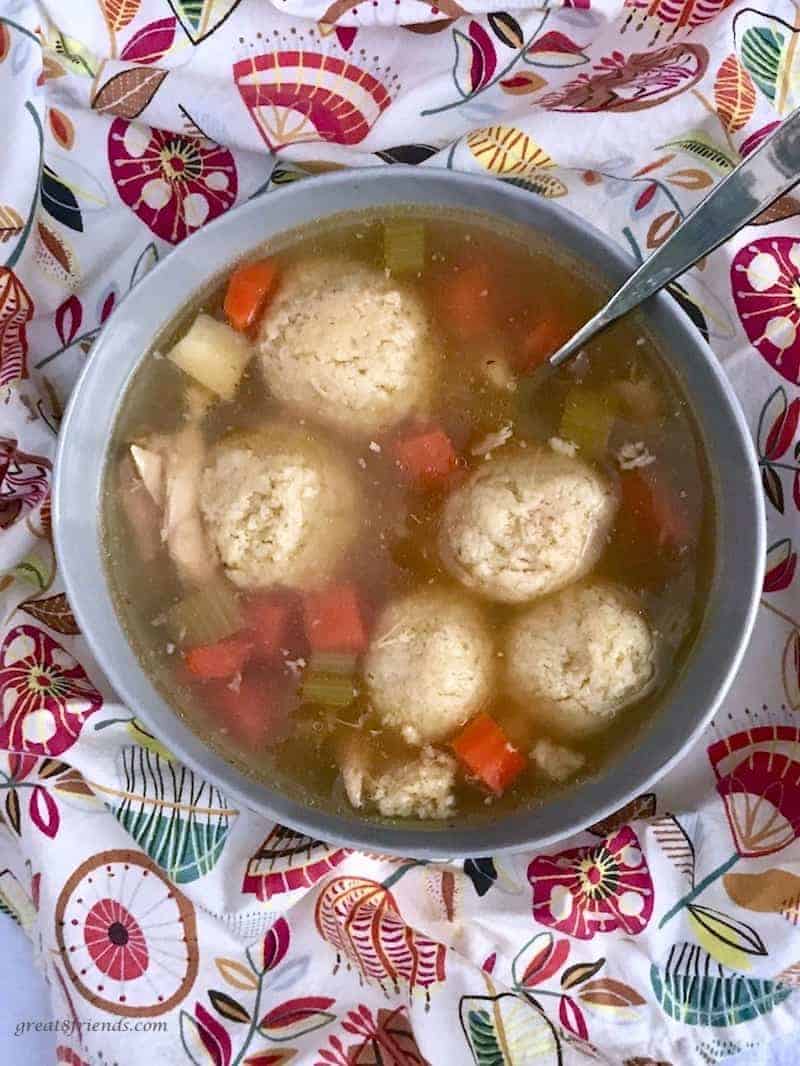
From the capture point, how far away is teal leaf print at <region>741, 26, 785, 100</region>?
5.67 feet

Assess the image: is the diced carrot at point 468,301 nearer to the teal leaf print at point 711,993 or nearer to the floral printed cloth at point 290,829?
the floral printed cloth at point 290,829

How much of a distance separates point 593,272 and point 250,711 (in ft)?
2.82

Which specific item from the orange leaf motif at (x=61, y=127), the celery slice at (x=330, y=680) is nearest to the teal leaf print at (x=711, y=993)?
the celery slice at (x=330, y=680)

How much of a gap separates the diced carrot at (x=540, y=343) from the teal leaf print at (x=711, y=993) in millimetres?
980

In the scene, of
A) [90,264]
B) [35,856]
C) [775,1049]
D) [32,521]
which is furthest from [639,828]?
[90,264]

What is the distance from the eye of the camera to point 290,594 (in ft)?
5.47

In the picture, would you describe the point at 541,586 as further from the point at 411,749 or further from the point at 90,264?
the point at 90,264

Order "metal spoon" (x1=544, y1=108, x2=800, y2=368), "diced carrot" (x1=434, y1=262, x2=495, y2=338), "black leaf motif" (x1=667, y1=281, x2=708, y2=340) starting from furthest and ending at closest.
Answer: "black leaf motif" (x1=667, y1=281, x2=708, y2=340), "diced carrot" (x1=434, y1=262, x2=495, y2=338), "metal spoon" (x1=544, y1=108, x2=800, y2=368)

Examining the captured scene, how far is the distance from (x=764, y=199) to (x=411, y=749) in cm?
94

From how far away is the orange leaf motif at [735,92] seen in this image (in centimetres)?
173

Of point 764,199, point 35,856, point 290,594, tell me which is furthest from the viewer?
point 35,856

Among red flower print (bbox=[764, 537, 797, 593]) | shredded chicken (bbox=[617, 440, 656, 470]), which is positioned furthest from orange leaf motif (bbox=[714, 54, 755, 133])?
red flower print (bbox=[764, 537, 797, 593])

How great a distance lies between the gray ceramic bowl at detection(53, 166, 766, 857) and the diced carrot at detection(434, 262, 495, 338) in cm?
10

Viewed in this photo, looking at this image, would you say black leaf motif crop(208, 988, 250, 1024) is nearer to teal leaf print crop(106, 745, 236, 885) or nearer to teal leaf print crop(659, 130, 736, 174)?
teal leaf print crop(106, 745, 236, 885)
